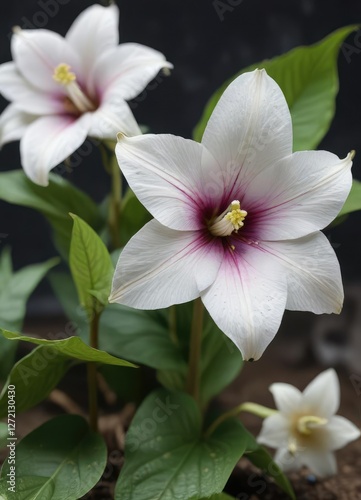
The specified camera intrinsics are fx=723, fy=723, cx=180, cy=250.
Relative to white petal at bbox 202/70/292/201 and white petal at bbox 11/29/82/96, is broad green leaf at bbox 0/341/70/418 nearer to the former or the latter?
white petal at bbox 202/70/292/201

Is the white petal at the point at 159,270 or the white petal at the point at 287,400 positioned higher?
the white petal at the point at 159,270

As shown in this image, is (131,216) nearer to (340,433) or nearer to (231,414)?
(231,414)

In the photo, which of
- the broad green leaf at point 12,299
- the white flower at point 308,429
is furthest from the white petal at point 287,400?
the broad green leaf at point 12,299

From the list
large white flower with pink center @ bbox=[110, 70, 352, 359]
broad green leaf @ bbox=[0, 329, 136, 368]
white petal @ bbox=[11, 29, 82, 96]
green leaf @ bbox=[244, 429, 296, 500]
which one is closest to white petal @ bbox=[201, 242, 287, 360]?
large white flower with pink center @ bbox=[110, 70, 352, 359]

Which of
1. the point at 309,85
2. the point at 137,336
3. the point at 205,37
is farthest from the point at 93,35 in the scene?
the point at 205,37

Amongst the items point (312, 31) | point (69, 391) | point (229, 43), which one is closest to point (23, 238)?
point (69, 391)

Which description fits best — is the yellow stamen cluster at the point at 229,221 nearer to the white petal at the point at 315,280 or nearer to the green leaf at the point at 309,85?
the white petal at the point at 315,280
